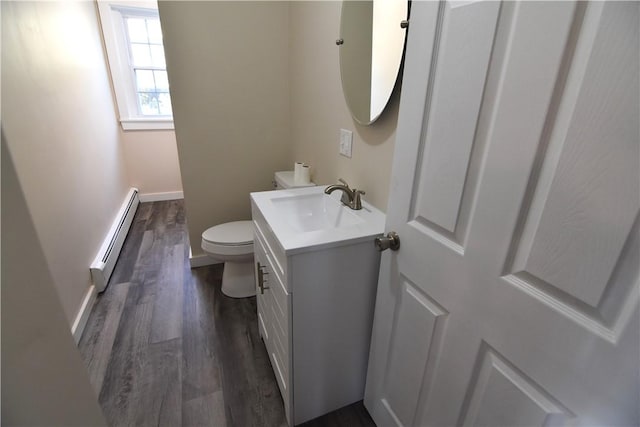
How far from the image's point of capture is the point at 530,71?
559 mm

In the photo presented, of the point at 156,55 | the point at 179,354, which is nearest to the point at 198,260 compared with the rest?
the point at 179,354

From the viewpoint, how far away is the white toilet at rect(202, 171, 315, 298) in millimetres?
2014

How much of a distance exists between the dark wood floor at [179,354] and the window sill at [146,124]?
1731 mm

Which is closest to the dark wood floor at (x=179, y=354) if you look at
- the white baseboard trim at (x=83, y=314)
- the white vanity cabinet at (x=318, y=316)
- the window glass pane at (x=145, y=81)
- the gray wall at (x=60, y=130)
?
the white baseboard trim at (x=83, y=314)

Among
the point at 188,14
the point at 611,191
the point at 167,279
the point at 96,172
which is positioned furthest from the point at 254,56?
the point at 611,191

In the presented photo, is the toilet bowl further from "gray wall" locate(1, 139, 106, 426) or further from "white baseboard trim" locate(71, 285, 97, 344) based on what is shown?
"gray wall" locate(1, 139, 106, 426)

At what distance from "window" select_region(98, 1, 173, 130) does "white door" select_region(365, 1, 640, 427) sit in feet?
10.5

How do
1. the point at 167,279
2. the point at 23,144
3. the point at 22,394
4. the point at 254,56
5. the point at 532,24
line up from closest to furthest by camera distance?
the point at 22,394 < the point at 532,24 < the point at 23,144 < the point at 254,56 < the point at 167,279

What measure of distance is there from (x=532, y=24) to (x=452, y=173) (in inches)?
12.7

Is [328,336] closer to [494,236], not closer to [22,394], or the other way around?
[494,236]

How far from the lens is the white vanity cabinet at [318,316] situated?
3.60ft

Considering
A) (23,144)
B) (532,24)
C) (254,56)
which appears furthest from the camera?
(254,56)

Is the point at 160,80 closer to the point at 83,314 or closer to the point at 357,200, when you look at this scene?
the point at 83,314

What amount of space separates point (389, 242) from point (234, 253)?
128 cm
